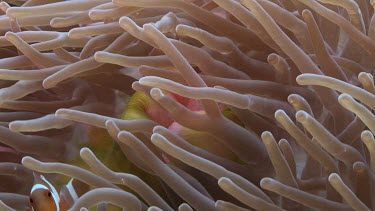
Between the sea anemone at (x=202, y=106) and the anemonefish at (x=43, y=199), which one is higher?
the sea anemone at (x=202, y=106)

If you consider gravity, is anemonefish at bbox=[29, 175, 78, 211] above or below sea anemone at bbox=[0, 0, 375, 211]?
below

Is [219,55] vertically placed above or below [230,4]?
below

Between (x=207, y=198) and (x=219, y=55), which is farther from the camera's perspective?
(x=219, y=55)

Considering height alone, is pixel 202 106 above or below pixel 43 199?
above

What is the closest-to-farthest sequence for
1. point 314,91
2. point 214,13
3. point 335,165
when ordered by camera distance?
point 335,165 → point 314,91 → point 214,13

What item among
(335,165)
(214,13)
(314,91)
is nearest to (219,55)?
(214,13)

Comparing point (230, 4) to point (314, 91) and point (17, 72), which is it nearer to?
point (314, 91)

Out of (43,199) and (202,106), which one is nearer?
(43,199)

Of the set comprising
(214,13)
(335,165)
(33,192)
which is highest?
(214,13)
